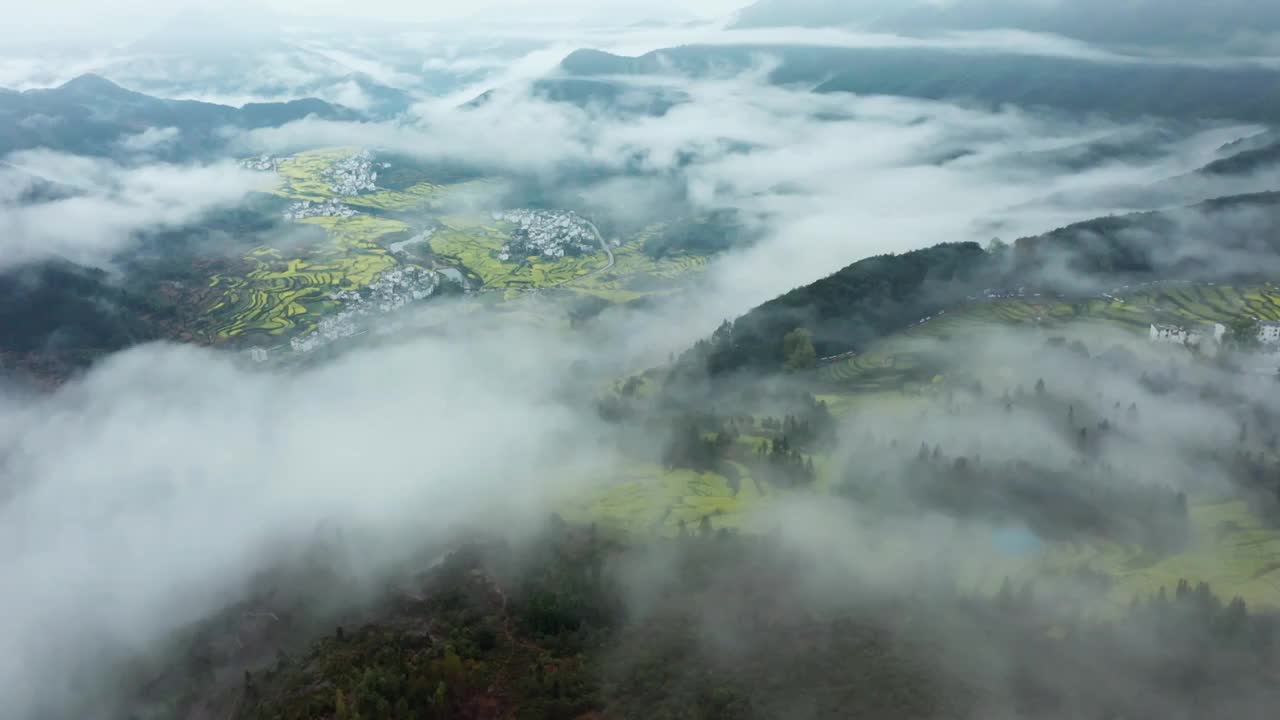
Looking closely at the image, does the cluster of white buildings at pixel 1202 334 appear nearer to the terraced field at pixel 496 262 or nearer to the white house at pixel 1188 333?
the white house at pixel 1188 333

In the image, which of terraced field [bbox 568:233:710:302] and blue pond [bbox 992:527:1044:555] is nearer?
blue pond [bbox 992:527:1044:555]

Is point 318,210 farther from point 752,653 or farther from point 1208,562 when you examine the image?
point 1208,562

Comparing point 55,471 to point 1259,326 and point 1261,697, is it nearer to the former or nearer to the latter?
point 1261,697

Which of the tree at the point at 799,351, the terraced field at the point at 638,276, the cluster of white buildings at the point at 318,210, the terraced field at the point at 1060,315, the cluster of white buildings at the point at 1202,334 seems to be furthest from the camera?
the cluster of white buildings at the point at 318,210

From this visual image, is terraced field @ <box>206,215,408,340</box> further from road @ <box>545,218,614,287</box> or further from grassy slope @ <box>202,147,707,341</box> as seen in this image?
road @ <box>545,218,614,287</box>

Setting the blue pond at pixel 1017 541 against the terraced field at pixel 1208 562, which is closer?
the terraced field at pixel 1208 562

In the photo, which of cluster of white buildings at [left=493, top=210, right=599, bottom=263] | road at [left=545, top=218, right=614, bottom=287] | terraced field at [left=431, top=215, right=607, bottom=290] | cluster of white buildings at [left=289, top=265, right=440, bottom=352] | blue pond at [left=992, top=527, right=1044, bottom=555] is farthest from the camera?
cluster of white buildings at [left=493, top=210, right=599, bottom=263]

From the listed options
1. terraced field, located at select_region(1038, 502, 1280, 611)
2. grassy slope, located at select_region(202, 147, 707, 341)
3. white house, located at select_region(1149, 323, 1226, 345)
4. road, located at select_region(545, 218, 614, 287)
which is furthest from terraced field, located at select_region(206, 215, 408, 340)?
white house, located at select_region(1149, 323, 1226, 345)

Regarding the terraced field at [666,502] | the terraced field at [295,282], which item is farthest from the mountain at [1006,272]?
the terraced field at [295,282]
